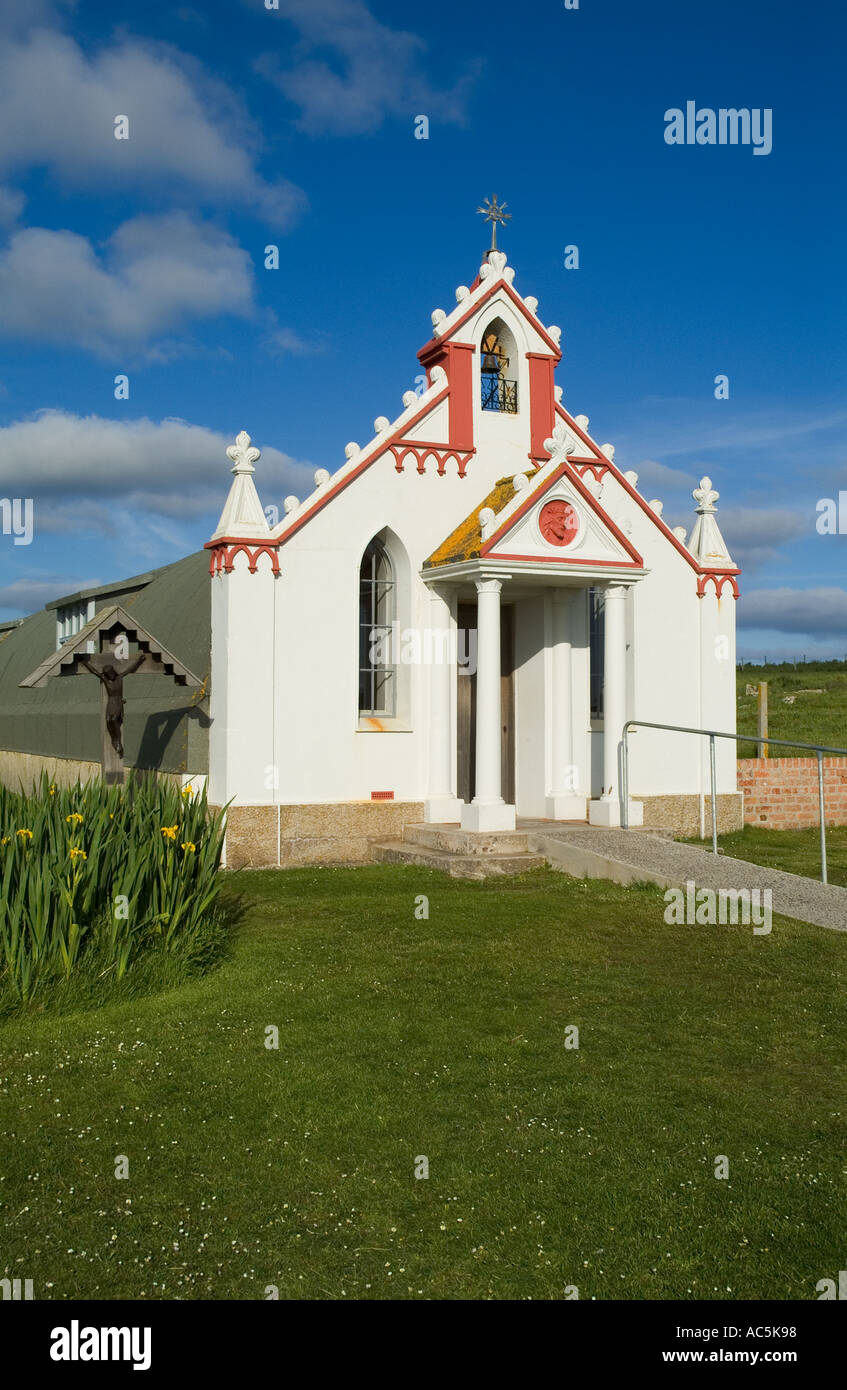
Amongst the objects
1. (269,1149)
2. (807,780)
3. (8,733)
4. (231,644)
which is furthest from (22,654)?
(269,1149)

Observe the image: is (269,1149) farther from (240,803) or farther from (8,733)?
(8,733)

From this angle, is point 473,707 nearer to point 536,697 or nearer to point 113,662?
point 536,697

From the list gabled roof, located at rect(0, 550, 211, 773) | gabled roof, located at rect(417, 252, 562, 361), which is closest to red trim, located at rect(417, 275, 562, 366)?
gabled roof, located at rect(417, 252, 562, 361)

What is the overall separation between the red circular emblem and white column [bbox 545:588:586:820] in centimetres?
153

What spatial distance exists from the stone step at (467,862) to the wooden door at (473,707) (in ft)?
8.55

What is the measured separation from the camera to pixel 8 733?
1046 inches

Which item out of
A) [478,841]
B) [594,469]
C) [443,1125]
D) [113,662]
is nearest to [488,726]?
[478,841]

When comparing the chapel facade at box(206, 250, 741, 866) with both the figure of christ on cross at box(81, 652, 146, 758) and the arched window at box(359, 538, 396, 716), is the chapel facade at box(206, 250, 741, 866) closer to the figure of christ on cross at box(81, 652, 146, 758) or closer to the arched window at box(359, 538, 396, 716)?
the arched window at box(359, 538, 396, 716)

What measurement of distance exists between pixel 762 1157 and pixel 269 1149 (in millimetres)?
2341

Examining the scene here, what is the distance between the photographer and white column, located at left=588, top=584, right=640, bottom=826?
14.8m

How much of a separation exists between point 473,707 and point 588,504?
3.26m

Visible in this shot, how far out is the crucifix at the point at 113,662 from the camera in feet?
45.5

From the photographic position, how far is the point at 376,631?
15211mm

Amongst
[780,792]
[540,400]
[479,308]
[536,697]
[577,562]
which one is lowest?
[780,792]
